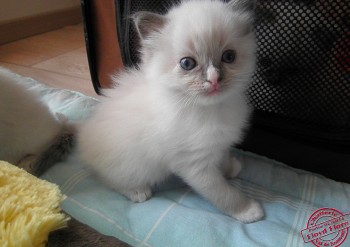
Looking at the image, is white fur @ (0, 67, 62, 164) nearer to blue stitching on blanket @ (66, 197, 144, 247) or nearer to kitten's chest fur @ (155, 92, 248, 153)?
blue stitching on blanket @ (66, 197, 144, 247)

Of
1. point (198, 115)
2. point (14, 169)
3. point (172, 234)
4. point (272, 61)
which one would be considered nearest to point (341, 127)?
point (272, 61)

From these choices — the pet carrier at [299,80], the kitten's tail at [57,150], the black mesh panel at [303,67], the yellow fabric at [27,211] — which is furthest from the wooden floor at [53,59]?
the yellow fabric at [27,211]

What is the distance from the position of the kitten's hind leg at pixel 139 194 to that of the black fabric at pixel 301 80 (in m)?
0.35

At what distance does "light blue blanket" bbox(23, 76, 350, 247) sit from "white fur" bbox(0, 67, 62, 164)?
98mm

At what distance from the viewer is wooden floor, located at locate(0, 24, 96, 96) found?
5.24 ft

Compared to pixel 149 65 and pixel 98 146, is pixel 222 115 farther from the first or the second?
pixel 98 146

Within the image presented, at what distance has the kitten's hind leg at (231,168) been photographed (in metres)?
0.92

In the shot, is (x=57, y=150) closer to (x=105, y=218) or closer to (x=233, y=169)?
(x=105, y=218)

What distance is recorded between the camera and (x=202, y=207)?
848mm

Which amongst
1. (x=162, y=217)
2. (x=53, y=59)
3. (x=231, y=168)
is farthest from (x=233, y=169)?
(x=53, y=59)

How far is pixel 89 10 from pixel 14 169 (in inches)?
26.5

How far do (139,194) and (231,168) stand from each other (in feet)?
0.87

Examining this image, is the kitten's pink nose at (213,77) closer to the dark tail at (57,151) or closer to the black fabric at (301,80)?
the black fabric at (301,80)

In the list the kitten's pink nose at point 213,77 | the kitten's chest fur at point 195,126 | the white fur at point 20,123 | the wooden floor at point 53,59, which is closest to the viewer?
the kitten's pink nose at point 213,77
